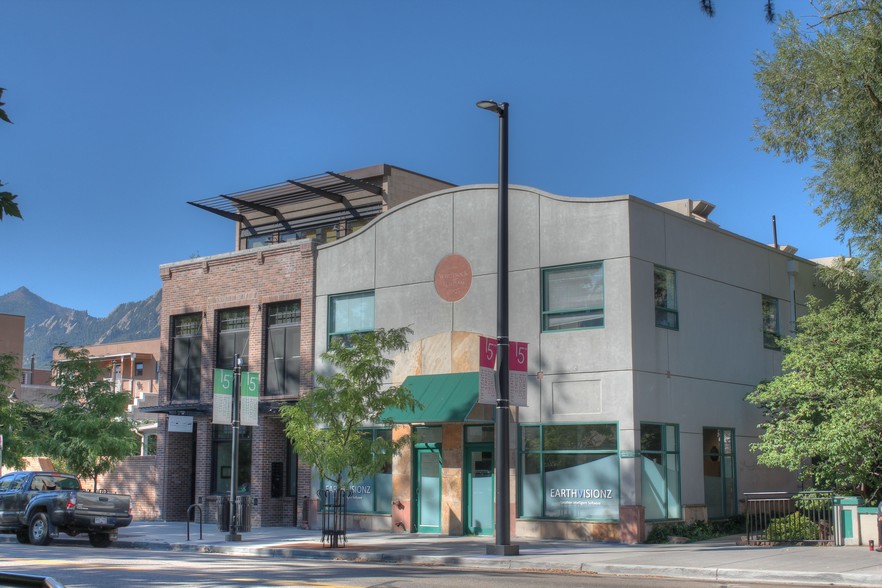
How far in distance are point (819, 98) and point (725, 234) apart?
485 cm

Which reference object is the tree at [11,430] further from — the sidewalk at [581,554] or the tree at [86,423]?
the sidewalk at [581,554]

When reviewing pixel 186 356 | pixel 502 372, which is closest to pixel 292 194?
pixel 186 356

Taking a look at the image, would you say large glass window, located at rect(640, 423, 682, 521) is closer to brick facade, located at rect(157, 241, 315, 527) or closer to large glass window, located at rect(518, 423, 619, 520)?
large glass window, located at rect(518, 423, 619, 520)

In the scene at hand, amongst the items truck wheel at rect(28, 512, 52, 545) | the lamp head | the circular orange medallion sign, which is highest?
the lamp head

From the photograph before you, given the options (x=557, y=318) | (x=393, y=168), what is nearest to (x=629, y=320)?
(x=557, y=318)

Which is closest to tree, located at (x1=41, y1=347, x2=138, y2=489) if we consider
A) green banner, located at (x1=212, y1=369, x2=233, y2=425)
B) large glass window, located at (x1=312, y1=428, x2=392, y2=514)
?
green banner, located at (x1=212, y1=369, x2=233, y2=425)

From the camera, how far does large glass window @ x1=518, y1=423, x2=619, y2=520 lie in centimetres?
2306

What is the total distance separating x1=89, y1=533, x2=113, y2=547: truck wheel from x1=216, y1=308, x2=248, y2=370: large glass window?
24.8ft

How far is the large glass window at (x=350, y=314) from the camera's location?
2831 centimetres

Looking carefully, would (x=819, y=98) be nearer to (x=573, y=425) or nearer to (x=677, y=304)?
(x=677, y=304)

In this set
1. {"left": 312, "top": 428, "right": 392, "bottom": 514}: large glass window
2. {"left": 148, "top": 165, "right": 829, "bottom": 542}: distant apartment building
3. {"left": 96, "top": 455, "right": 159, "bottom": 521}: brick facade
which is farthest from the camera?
{"left": 96, "top": 455, "right": 159, "bottom": 521}: brick facade

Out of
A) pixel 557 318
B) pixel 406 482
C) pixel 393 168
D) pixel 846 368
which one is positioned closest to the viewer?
pixel 846 368

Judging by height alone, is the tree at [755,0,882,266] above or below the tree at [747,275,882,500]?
above

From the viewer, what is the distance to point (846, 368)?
22.7 m
